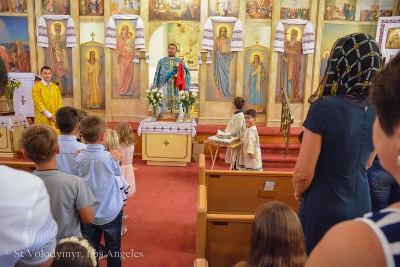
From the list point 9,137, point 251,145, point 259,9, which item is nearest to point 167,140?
point 251,145

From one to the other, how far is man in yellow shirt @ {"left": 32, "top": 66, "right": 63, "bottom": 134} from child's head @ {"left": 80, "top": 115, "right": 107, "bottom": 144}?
456 centimetres

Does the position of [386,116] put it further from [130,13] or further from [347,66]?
[130,13]

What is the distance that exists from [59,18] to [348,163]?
981 centimetres

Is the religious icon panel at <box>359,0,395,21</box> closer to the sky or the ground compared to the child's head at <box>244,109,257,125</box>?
closer to the sky

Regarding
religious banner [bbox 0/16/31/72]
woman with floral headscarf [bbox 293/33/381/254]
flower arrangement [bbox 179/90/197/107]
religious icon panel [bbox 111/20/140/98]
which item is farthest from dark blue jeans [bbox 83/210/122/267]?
religious banner [bbox 0/16/31/72]

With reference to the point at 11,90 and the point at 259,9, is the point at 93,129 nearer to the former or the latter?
the point at 11,90

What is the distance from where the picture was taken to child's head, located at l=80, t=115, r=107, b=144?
2.63m

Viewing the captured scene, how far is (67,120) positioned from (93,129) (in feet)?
1.14

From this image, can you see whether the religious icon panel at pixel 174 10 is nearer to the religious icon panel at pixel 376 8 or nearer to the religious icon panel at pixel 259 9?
the religious icon panel at pixel 259 9

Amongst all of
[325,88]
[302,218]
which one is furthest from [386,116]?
[302,218]

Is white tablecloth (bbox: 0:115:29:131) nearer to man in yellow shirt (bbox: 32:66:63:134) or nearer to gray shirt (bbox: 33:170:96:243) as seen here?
man in yellow shirt (bbox: 32:66:63:134)

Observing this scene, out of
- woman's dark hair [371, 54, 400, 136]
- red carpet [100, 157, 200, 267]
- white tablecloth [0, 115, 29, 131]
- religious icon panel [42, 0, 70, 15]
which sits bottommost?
red carpet [100, 157, 200, 267]

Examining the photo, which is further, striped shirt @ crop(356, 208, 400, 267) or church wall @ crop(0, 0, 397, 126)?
church wall @ crop(0, 0, 397, 126)

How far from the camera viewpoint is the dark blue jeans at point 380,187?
8.29ft
